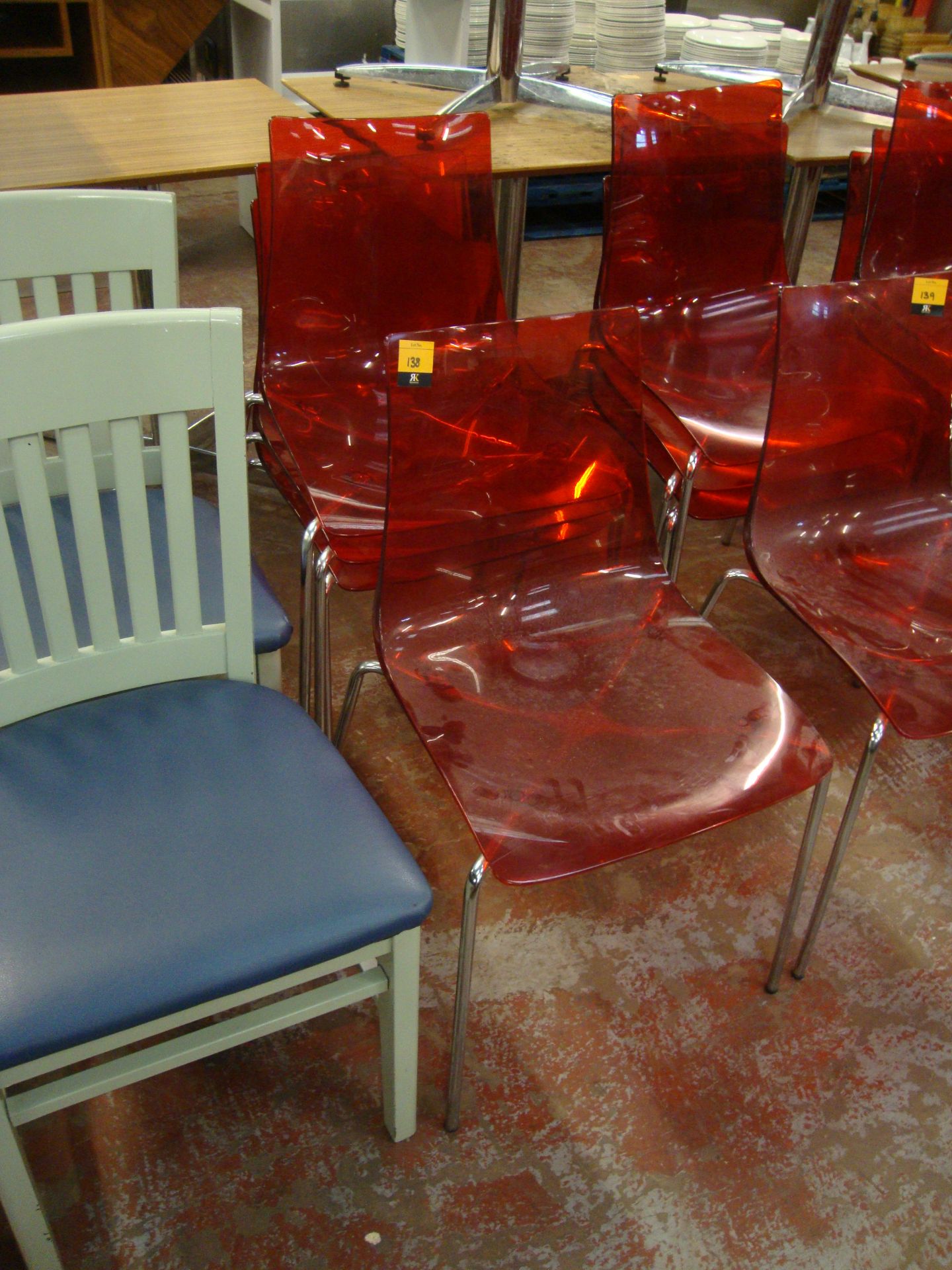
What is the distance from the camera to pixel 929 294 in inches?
61.1

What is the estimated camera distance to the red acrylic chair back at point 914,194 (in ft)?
7.11

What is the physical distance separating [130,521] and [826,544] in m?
1.06

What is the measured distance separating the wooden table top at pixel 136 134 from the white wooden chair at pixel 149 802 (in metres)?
0.94

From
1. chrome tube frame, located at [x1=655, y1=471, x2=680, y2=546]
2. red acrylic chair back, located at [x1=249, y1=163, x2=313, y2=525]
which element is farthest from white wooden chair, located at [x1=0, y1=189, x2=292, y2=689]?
chrome tube frame, located at [x1=655, y1=471, x2=680, y2=546]

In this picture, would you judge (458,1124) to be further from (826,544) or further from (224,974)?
(826,544)

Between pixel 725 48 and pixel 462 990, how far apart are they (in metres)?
2.89

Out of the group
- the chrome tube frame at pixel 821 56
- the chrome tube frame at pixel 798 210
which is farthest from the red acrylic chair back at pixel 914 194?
the chrome tube frame at pixel 821 56

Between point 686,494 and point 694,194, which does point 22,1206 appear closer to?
point 686,494

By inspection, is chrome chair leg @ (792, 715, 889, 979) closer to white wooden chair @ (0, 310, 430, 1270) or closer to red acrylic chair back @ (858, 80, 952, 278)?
white wooden chair @ (0, 310, 430, 1270)

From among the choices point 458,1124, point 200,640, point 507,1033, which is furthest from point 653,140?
point 458,1124

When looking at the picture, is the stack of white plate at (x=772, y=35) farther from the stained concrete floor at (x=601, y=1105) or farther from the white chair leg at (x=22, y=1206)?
the white chair leg at (x=22, y=1206)

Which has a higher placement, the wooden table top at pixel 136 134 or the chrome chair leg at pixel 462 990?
the wooden table top at pixel 136 134

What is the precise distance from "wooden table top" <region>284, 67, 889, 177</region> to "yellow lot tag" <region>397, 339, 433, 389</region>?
95cm

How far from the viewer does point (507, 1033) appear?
1385 millimetres
